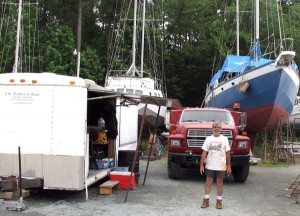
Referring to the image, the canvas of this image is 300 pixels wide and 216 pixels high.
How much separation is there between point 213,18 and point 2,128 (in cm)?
3261

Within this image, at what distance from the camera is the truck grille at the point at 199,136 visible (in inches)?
464

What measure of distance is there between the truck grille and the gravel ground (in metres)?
1.12

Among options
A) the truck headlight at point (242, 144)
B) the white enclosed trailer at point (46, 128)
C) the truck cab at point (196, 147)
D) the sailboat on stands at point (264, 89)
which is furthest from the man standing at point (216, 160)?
the sailboat on stands at point (264, 89)

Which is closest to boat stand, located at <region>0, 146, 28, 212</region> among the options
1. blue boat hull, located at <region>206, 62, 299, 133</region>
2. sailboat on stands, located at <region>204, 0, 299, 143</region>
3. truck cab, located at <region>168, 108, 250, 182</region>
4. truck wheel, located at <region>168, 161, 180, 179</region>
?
truck cab, located at <region>168, 108, 250, 182</region>

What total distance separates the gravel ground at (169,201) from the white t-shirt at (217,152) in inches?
33.6

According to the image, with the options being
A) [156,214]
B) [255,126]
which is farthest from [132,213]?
[255,126]

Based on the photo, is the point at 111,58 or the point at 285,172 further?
the point at 111,58

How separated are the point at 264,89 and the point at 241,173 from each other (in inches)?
273

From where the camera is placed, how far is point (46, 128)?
8.73m

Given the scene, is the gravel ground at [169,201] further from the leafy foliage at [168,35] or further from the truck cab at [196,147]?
the leafy foliage at [168,35]

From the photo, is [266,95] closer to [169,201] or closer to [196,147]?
[196,147]

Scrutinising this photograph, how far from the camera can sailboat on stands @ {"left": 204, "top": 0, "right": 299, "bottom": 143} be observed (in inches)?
682

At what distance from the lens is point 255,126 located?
1984 centimetres

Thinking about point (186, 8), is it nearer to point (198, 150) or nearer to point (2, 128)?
point (198, 150)
